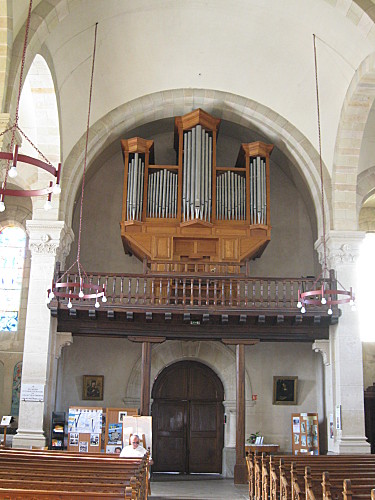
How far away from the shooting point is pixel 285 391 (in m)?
17.8

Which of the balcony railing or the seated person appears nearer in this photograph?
the seated person

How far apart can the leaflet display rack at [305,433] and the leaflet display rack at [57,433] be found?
5890 mm

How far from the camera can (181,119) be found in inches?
686

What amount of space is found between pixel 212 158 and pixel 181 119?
1380 millimetres

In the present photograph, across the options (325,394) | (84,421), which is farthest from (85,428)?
(325,394)

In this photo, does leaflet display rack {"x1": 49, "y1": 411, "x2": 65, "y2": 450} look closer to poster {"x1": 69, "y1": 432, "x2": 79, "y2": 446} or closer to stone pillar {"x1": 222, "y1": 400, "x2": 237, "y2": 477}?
poster {"x1": 69, "y1": 432, "x2": 79, "y2": 446}

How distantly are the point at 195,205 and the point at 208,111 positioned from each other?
9.85 feet

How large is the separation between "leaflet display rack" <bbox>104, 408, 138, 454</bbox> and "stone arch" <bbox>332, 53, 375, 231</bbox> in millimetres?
6864

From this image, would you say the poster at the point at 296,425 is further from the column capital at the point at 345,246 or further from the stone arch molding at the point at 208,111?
the stone arch molding at the point at 208,111

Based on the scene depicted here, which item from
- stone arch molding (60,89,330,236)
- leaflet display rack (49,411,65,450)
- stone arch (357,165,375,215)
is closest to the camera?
leaflet display rack (49,411,65,450)

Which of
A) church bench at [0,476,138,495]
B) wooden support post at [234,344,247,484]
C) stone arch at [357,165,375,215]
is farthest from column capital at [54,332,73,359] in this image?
church bench at [0,476,138,495]

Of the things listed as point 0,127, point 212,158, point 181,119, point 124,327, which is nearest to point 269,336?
point 124,327

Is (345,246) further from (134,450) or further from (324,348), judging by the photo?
(134,450)

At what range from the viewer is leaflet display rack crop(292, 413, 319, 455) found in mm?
16688
